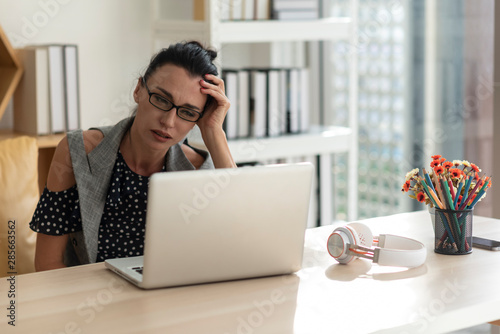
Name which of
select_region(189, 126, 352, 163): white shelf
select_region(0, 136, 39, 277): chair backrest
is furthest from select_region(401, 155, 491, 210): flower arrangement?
select_region(189, 126, 352, 163): white shelf

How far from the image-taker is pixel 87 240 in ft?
5.63

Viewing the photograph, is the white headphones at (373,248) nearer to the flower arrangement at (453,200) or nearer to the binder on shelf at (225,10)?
the flower arrangement at (453,200)

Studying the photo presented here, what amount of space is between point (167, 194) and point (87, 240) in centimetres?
51

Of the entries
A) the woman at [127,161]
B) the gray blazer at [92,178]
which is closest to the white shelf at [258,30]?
the woman at [127,161]

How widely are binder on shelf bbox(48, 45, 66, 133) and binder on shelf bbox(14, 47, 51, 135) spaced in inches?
0.6

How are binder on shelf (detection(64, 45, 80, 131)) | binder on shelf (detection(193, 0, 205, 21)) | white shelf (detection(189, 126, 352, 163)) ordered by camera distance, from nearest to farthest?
binder on shelf (detection(64, 45, 80, 131)), white shelf (detection(189, 126, 352, 163)), binder on shelf (detection(193, 0, 205, 21))

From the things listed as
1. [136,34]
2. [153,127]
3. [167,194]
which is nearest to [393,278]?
[167,194]

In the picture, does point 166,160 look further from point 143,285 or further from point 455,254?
point 455,254

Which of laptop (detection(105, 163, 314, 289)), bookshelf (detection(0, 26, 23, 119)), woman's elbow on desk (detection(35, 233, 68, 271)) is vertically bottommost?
woman's elbow on desk (detection(35, 233, 68, 271))

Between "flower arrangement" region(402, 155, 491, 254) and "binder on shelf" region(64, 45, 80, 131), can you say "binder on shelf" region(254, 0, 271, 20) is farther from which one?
"flower arrangement" region(402, 155, 491, 254)

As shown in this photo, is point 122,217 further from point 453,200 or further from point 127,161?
point 453,200

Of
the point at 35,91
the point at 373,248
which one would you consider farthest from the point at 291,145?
the point at 373,248

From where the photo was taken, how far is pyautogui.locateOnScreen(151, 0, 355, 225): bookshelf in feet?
8.75

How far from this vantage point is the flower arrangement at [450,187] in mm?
1557
